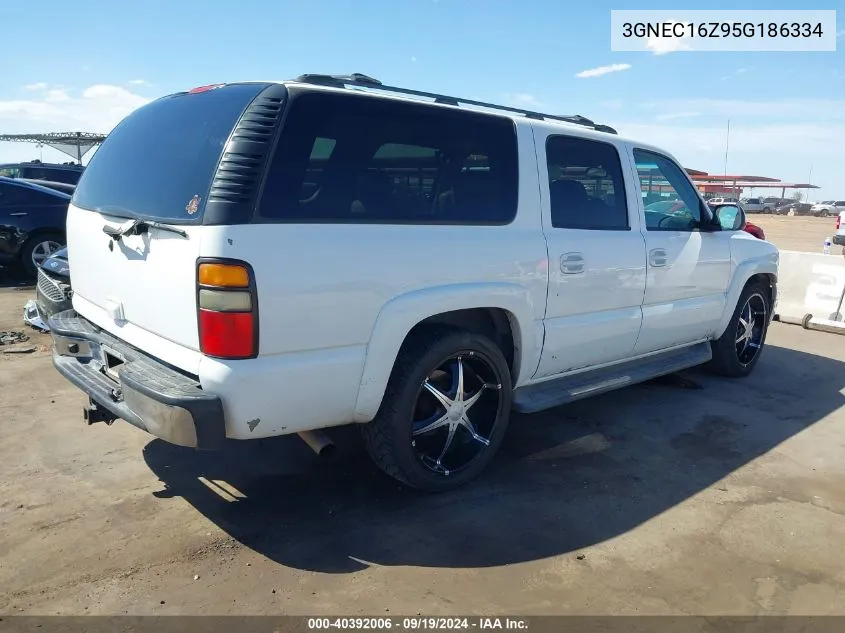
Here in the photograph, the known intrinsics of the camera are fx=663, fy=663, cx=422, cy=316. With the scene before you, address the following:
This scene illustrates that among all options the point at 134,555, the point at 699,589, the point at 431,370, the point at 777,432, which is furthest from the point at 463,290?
the point at 777,432

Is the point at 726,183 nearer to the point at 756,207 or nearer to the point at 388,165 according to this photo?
the point at 756,207

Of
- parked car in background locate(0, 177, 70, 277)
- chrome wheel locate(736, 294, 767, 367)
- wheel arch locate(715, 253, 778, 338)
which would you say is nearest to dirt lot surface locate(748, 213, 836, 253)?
chrome wheel locate(736, 294, 767, 367)

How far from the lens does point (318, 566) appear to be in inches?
112

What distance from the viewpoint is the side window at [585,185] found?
3848 millimetres

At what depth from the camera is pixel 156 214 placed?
284 cm

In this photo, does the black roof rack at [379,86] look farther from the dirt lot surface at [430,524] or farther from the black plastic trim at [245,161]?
the dirt lot surface at [430,524]

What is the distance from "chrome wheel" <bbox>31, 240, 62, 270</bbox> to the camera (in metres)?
9.23

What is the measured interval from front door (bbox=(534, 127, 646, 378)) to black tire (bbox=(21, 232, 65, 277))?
800cm

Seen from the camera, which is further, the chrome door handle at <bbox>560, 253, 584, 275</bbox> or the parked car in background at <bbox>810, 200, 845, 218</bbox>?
the parked car in background at <bbox>810, 200, 845, 218</bbox>

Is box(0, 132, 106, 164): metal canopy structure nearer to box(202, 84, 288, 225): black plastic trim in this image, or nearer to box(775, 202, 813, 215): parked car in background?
box(202, 84, 288, 225): black plastic trim

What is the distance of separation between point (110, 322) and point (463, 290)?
5.71 ft

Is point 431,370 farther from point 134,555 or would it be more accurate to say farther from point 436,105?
point 134,555

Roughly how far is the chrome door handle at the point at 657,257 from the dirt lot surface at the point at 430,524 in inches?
45.0

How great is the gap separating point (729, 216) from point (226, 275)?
413cm
